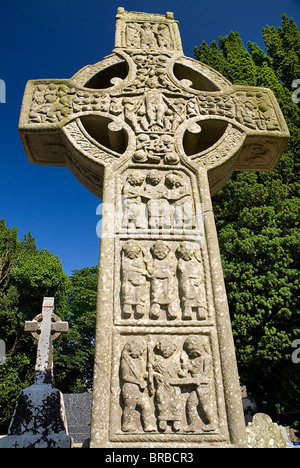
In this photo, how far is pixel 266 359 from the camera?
8.61 meters

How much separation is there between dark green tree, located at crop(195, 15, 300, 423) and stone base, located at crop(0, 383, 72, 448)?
5.03m

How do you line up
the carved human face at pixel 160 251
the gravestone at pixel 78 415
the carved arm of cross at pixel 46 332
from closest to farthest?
the carved human face at pixel 160 251 < the carved arm of cross at pixel 46 332 < the gravestone at pixel 78 415

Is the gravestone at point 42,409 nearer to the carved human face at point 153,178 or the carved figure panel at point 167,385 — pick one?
the carved figure panel at point 167,385

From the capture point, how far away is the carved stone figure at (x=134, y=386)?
2.26m

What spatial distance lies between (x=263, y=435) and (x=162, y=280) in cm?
311

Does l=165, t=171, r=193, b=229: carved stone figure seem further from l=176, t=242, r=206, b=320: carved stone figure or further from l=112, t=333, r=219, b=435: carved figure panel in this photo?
l=112, t=333, r=219, b=435: carved figure panel

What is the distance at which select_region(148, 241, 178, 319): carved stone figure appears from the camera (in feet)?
8.73

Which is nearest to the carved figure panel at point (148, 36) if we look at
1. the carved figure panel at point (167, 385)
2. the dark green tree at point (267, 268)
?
the carved figure panel at point (167, 385)

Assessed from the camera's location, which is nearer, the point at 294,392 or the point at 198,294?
the point at 198,294

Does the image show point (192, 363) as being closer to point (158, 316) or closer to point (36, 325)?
point (158, 316)

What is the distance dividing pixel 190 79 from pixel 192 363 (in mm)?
3542

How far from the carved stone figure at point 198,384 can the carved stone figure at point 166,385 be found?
0.08m

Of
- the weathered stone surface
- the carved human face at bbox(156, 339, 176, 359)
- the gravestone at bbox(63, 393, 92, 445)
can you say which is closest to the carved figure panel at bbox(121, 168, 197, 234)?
the carved human face at bbox(156, 339, 176, 359)
